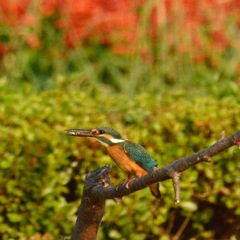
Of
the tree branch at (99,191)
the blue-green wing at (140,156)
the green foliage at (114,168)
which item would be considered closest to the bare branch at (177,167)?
the tree branch at (99,191)

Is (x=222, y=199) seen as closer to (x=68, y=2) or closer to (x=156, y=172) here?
(x=156, y=172)

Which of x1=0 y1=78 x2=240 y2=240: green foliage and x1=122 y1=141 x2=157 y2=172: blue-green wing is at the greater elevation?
x1=122 y1=141 x2=157 y2=172: blue-green wing

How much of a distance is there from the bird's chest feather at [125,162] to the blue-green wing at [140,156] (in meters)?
0.02

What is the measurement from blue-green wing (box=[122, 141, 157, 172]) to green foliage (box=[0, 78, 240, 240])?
842 millimetres

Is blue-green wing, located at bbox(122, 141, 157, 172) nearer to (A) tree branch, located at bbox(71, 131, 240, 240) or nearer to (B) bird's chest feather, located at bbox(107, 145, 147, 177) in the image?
(B) bird's chest feather, located at bbox(107, 145, 147, 177)

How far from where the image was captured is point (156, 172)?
4.02 m

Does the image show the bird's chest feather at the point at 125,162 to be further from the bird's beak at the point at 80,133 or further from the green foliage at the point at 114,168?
the green foliage at the point at 114,168

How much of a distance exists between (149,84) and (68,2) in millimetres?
1164

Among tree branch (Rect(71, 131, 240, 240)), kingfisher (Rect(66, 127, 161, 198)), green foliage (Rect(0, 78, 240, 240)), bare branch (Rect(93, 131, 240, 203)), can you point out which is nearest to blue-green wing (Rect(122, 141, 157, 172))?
kingfisher (Rect(66, 127, 161, 198))

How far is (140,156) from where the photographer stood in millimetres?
4730

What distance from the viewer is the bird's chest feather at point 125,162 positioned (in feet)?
15.6

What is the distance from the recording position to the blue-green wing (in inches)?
186

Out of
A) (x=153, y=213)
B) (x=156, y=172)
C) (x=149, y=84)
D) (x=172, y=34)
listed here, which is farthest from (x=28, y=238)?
(x=172, y=34)

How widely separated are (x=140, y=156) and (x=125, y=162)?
88 millimetres
